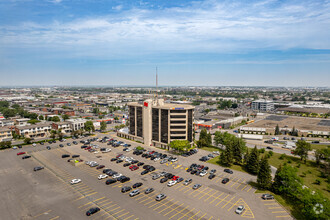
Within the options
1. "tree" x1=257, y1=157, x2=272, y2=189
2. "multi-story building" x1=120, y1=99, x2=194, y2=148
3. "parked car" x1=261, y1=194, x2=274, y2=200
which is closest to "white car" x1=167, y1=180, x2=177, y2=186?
"parked car" x1=261, y1=194, x2=274, y2=200

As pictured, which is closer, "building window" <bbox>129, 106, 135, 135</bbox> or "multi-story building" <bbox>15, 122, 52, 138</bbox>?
"building window" <bbox>129, 106, 135, 135</bbox>

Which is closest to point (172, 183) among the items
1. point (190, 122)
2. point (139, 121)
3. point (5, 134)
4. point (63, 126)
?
point (190, 122)

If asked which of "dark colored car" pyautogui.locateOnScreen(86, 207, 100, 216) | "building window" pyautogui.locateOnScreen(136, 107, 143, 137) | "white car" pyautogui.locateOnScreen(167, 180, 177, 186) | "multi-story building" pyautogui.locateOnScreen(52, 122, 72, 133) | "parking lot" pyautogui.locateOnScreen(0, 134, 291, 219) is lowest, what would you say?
"parking lot" pyautogui.locateOnScreen(0, 134, 291, 219)

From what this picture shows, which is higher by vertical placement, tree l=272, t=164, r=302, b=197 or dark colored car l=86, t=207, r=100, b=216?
tree l=272, t=164, r=302, b=197

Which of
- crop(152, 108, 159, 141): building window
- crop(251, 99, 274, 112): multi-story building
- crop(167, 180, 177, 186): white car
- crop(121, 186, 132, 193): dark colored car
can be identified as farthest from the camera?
crop(251, 99, 274, 112): multi-story building

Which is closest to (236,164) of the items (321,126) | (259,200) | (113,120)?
(259,200)

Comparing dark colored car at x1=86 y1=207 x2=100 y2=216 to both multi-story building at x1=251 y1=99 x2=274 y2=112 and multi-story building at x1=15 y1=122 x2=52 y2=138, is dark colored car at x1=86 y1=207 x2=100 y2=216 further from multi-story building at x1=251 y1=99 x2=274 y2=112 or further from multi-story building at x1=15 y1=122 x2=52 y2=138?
multi-story building at x1=251 y1=99 x2=274 y2=112

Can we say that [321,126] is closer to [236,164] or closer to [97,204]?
[236,164]

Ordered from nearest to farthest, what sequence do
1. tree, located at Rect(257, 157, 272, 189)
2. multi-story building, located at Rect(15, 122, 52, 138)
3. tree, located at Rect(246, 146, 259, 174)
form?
tree, located at Rect(257, 157, 272, 189), tree, located at Rect(246, 146, 259, 174), multi-story building, located at Rect(15, 122, 52, 138)

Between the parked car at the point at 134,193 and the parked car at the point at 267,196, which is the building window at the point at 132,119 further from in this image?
the parked car at the point at 267,196
